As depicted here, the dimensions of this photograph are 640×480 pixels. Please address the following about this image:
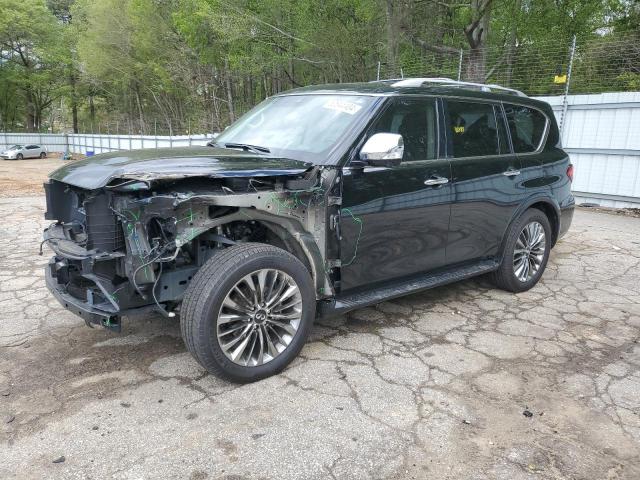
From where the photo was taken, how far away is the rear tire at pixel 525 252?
4.96 metres

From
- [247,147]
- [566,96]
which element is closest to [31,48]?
[566,96]

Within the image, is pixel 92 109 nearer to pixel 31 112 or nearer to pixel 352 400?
pixel 31 112

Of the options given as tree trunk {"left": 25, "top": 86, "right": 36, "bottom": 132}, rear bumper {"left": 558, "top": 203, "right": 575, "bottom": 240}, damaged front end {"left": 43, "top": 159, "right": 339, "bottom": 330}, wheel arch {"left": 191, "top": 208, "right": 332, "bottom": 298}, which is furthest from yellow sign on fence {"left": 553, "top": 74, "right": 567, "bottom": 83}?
tree trunk {"left": 25, "top": 86, "right": 36, "bottom": 132}

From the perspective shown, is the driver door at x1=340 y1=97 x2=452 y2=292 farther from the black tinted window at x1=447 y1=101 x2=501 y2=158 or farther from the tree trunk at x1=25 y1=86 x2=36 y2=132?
the tree trunk at x1=25 y1=86 x2=36 y2=132

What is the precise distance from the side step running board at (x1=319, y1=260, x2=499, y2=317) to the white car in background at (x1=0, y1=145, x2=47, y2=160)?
123 ft

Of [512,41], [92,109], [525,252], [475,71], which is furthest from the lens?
[92,109]

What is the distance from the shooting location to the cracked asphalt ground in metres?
2.59

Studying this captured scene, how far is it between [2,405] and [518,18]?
20219mm

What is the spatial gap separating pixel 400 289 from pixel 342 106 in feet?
4.93

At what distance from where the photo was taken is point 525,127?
5.08 metres

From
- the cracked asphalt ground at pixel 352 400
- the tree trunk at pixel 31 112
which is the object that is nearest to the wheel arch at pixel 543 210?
the cracked asphalt ground at pixel 352 400

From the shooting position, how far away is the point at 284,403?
3107 mm

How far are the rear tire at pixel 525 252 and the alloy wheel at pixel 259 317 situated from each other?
2539mm

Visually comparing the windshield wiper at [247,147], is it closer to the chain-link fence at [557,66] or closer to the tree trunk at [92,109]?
the chain-link fence at [557,66]
